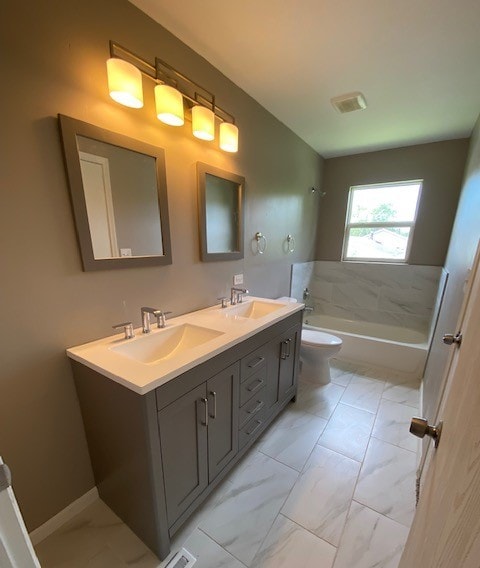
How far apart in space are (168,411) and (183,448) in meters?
0.24

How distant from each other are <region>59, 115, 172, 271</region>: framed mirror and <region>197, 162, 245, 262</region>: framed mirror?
293 mm

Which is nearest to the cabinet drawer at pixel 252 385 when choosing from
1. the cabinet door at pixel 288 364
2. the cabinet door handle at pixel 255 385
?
the cabinet door handle at pixel 255 385

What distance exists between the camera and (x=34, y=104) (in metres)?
0.90

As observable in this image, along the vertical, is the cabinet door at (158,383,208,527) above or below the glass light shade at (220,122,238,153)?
below

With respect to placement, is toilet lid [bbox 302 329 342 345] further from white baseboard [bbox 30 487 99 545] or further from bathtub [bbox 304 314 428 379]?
white baseboard [bbox 30 487 99 545]

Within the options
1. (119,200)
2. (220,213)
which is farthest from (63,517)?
(220,213)

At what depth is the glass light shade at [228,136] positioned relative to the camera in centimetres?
154

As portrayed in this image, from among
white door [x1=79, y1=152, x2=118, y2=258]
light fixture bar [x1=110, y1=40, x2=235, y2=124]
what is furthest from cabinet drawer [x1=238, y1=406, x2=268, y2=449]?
light fixture bar [x1=110, y1=40, x2=235, y2=124]

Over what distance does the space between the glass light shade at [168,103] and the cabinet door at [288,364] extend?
1.45 meters

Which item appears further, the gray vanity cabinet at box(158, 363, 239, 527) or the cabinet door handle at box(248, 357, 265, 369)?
the cabinet door handle at box(248, 357, 265, 369)

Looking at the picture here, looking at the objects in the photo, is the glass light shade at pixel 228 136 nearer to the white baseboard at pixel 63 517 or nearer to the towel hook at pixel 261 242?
the towel hook at pixel 261 242

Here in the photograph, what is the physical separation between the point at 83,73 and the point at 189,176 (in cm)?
64

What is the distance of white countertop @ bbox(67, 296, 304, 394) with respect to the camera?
0.87 meters

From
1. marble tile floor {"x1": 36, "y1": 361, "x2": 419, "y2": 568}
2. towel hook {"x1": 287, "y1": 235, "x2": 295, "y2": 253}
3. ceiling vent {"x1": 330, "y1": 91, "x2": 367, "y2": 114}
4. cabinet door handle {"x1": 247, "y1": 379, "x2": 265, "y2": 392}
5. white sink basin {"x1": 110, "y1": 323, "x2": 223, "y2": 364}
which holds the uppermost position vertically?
ceiling vent {"x1": 330, "y1": 91, "x2": 367, "y2": 114}
